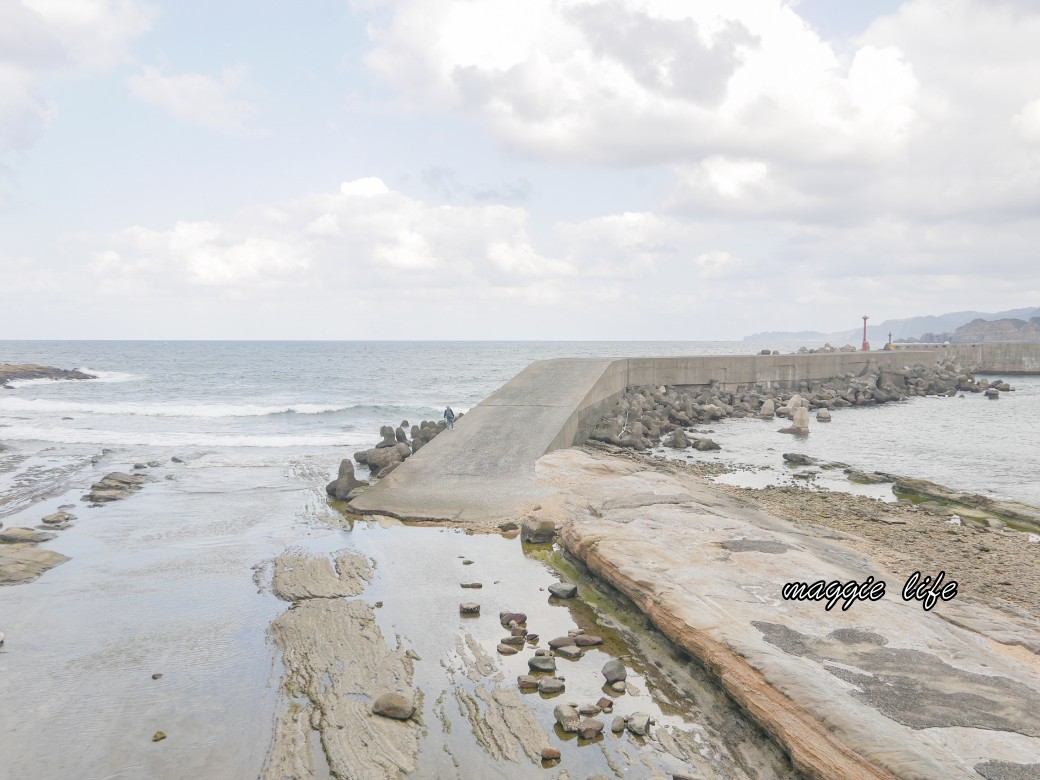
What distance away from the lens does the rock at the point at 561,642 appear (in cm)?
542

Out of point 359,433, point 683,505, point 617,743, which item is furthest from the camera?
point 359,433

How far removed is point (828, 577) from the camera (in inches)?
243

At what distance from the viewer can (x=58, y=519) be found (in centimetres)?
977

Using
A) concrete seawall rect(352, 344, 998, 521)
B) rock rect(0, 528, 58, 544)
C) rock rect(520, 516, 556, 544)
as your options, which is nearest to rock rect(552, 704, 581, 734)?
rock rect(520, 516, 556, 544)

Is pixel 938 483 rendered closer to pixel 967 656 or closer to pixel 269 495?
pixel 967 656

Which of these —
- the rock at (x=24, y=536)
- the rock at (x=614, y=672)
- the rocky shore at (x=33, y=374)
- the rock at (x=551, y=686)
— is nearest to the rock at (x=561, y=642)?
the rock at (x=614, y=672)

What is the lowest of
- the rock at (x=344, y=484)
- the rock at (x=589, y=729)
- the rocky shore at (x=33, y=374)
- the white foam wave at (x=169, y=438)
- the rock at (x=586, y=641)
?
the white foam wave at (x=169, y=438)

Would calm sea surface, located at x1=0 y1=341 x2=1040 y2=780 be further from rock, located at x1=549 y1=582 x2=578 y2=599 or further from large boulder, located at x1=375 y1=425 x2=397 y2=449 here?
large boulder, located at x1=375 y1=425 x2=397 y2=449

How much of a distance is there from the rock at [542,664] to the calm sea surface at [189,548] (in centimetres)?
107

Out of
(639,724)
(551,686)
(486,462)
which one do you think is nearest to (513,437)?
(486,462)

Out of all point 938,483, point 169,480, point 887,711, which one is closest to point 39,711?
point 887,711

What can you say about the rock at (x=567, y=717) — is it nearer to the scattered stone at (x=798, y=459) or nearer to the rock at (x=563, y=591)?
the rock at (x=563, y=591)

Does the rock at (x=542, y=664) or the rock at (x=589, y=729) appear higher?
the rock at (x=542, y=664)

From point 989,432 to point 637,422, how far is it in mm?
9644
